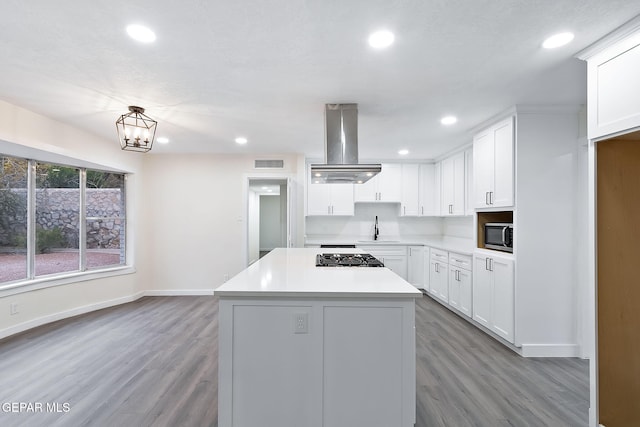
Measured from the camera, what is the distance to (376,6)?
1695mm

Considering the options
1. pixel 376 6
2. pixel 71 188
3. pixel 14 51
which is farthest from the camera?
pixel 71 188

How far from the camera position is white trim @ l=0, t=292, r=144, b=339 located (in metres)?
3.56

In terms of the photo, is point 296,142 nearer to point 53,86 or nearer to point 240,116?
point 240,116

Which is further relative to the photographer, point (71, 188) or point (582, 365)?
point (71, 188)

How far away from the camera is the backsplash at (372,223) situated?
6180 millimetres

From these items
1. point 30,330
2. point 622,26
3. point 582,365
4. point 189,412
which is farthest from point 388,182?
point 30,330

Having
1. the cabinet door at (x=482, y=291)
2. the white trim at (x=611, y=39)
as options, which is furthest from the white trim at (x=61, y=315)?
the white trim at (x=611, y=39)

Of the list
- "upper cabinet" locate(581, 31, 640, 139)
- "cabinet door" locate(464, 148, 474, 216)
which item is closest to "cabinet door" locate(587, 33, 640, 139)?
"upper cabinet" locate(581, 31, 640, 139)

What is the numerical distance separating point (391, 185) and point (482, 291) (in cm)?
269

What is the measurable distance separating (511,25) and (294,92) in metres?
1.66

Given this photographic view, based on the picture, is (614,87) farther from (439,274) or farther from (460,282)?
(439,274)

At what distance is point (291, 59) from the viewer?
2248 mm

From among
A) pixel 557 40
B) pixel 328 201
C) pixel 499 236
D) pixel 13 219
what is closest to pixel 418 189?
pixel 328 201

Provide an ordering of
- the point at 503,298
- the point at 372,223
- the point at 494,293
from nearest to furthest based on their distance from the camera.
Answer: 1. the point at 503,298
2. the point at 494,293
3. the point at 372,223
